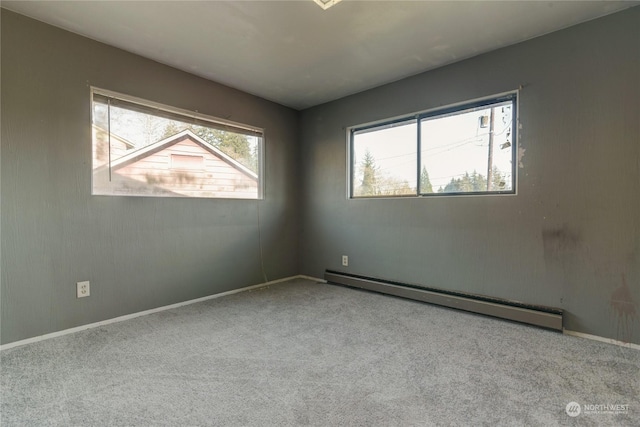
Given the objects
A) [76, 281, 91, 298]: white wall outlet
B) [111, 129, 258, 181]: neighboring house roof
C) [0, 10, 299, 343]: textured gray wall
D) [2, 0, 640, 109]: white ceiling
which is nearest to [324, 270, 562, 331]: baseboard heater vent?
[0, 10, 299, 343]: textured gray wall

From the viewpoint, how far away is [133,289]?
8.74 feet

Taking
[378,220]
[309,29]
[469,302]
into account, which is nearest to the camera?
[309,29]

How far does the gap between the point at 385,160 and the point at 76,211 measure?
308cm

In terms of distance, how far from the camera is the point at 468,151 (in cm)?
285

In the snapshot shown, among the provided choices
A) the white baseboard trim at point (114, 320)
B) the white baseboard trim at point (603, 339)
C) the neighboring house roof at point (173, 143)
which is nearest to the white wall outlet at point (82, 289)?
the white baseboard trim at point (114, 320)

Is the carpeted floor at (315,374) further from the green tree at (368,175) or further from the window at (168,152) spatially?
the green tree at (368,175)

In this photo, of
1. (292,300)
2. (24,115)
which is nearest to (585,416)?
(292,300)

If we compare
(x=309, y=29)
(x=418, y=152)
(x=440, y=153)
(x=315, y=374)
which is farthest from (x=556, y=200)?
(x=309, y=29)

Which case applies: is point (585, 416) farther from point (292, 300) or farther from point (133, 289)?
point (133, 289)

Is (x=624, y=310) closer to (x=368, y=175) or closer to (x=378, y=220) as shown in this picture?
(x=378, y=220)

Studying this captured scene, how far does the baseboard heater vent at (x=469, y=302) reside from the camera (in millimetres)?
2342

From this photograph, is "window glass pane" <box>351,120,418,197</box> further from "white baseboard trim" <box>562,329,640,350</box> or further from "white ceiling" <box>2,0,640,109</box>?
"white baseboard trim" <box>562,329,640,350</box>

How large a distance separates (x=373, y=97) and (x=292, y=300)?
101 inches

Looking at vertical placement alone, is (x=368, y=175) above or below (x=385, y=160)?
below
